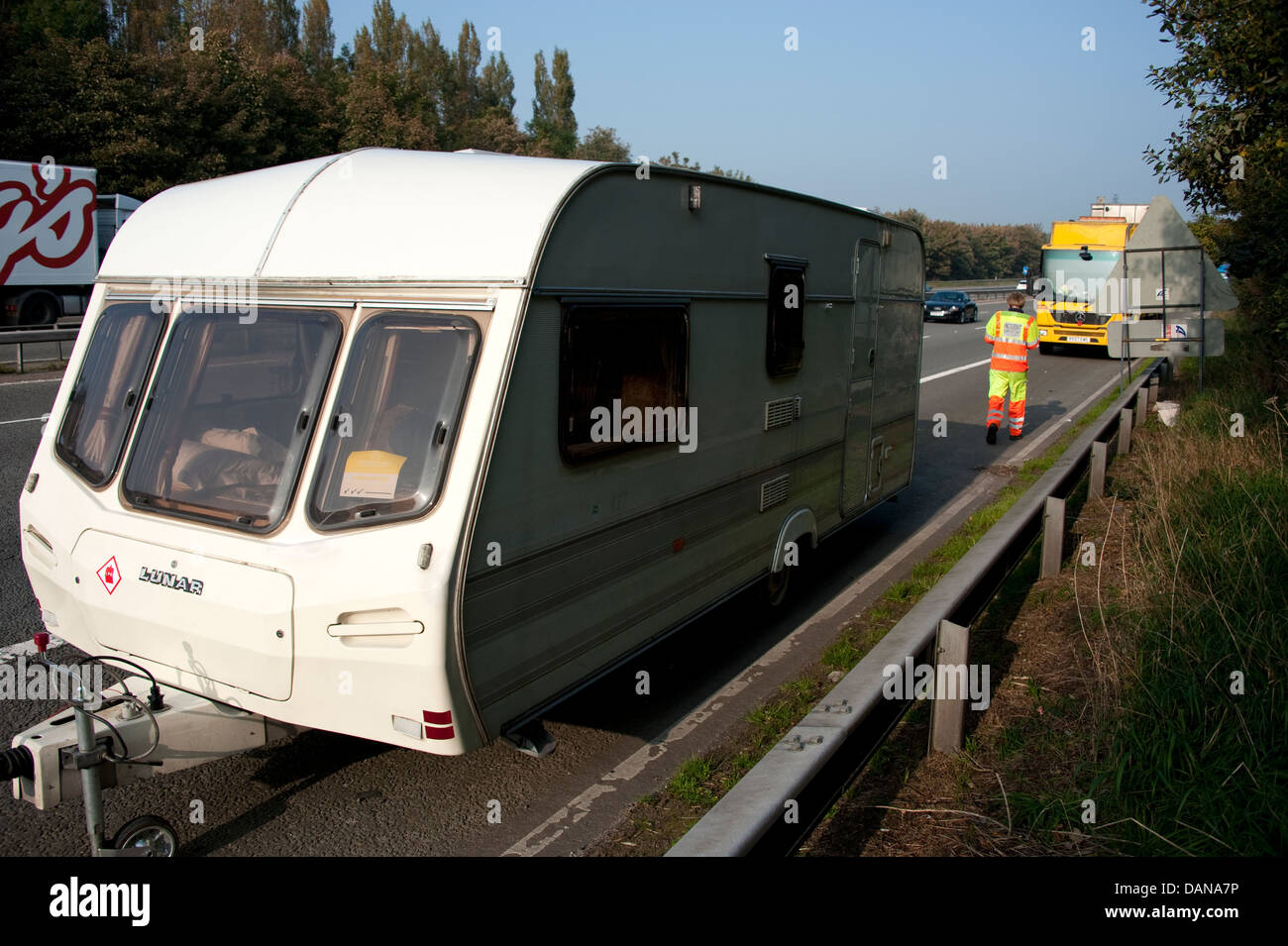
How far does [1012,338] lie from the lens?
1282 centimetres

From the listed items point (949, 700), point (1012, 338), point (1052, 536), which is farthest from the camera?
point (1012, 338)

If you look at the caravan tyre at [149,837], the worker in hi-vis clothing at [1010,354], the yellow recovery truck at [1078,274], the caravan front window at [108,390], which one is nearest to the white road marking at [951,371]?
the yellow recovery truck at [1078,274]

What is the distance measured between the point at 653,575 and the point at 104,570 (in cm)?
241

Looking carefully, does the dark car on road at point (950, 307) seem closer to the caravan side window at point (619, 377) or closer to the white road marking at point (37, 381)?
the white road marking at point (37, 381)

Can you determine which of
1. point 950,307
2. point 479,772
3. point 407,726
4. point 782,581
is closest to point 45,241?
point 782,581

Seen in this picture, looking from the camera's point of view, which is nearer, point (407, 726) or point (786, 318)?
point (407, 726)

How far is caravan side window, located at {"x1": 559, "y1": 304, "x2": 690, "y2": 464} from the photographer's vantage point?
4246mm

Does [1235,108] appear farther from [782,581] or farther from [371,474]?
[371,474]

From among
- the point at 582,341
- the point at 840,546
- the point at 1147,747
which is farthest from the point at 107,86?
the point at 1147,747

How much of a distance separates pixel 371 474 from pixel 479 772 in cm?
166

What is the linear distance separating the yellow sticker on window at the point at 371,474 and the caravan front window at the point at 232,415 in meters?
0.25

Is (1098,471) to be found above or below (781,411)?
below

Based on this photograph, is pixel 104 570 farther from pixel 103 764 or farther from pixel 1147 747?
pixel 1147 747

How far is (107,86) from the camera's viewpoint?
3184cm
